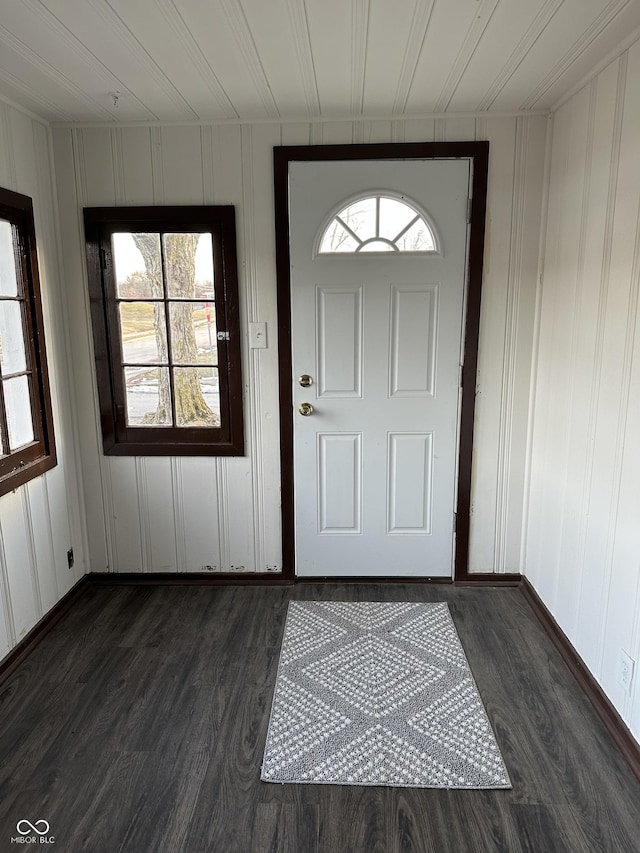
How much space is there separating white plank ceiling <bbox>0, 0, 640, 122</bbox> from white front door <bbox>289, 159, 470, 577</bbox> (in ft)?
1.21

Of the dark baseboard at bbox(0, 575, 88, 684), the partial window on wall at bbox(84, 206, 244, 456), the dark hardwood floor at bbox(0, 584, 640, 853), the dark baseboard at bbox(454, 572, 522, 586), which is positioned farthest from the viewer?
the dark baseboard at bbox(454, 572, 522, 586)

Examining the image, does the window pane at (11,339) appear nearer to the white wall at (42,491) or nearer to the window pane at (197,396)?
the white wall at (42,491)

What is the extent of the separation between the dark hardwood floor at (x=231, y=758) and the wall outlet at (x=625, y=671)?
21 centimetres

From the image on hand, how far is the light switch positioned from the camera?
8.86ft

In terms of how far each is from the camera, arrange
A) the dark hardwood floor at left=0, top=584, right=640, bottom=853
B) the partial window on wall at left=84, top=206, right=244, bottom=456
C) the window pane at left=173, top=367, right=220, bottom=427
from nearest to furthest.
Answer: the dark hardwood floor at left=0, top=584, right=640, bottom=853 < the partial window on wall at left=84, top=206, right=244, bottom=456 < the window pane at left=173, top=367, right=220, bottom=427

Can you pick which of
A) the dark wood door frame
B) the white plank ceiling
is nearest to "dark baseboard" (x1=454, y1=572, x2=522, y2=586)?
the dark wood door frame

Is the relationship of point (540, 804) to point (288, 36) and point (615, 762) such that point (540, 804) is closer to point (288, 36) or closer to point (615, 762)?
point (615, 762)

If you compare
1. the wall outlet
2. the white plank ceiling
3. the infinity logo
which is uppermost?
the white plank ceiling

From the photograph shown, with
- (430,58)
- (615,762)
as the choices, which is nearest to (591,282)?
(430,58)

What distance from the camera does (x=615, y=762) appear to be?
5.80 ft

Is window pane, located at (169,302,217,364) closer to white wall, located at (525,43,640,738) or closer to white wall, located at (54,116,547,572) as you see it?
white wall, located at (54,116,547,572)

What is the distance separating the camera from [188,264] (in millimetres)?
2662

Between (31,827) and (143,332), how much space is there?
1.99m

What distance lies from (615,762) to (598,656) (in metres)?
0.36
